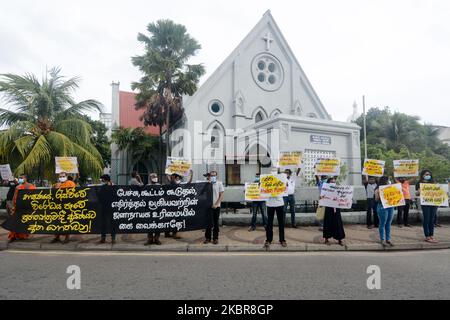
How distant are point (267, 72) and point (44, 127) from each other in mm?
17779

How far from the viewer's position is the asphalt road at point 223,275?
404 centimetres

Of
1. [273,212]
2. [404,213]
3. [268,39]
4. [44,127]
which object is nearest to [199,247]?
[273,212]

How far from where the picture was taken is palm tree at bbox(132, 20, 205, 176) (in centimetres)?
2056

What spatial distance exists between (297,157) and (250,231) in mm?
3232

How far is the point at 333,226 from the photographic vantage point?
24.6 feet

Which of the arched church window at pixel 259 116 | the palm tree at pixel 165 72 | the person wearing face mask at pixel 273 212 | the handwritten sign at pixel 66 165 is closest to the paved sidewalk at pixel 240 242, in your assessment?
the person wearing face mask at pixel 273 212

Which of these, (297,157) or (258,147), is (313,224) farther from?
(258,147)

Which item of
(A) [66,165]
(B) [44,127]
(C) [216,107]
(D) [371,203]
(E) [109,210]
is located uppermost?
(C) [216,107]

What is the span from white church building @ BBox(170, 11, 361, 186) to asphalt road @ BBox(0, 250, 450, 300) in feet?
31.9

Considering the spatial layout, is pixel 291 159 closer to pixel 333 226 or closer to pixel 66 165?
pixel 333 226

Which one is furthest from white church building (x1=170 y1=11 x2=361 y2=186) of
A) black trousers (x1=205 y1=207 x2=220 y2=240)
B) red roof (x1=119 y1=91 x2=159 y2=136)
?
black trousers (x1=205 y1=207 x2=220 y2=240)

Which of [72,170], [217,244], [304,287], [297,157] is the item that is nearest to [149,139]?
[72,170]

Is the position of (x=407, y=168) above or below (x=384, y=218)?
above

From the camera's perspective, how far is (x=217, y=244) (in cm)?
729
